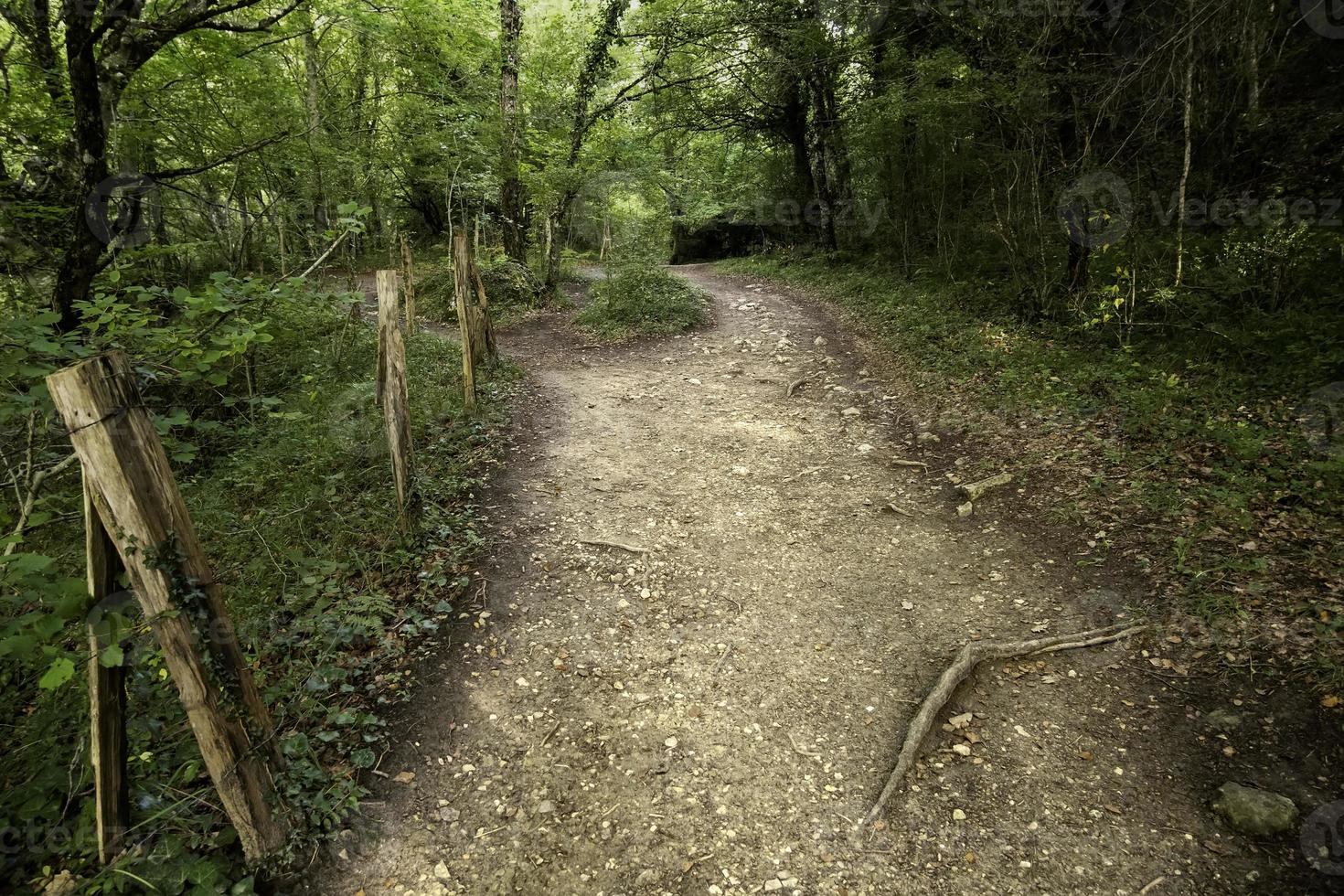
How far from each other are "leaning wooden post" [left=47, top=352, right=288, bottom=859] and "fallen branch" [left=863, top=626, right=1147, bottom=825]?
10.6ft

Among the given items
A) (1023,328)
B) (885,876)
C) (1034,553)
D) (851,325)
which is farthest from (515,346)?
(885,876)

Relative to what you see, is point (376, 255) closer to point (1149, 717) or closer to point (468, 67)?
point (468, 67)

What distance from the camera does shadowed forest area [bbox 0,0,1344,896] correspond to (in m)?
2.72

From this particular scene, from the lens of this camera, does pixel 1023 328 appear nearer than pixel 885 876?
No

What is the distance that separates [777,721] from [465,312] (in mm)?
6236

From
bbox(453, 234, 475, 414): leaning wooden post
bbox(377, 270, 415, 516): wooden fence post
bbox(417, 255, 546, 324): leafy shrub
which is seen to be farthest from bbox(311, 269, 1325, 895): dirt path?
bbox(417, 255, 546, 324): leafy shrub

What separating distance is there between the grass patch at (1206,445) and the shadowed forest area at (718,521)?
4 cm

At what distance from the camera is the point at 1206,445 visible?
5.23 m

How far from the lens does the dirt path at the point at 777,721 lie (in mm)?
2928

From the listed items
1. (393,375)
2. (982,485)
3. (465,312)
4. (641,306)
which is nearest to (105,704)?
(393,375)

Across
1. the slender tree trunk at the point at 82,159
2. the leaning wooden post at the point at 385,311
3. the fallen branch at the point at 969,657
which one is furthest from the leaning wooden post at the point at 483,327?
the fallen branch at the point at 969,657

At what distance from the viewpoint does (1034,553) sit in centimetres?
493

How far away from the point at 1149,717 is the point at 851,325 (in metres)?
8.58

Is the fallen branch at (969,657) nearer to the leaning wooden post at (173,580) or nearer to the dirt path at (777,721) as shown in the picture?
the dirt path at (777,721)
